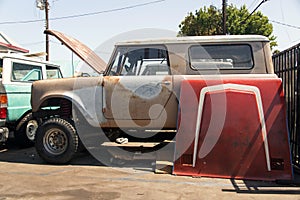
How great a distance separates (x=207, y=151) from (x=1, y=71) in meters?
4.99

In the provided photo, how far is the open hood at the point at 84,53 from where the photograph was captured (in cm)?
753

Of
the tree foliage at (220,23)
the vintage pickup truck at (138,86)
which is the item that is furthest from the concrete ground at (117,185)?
the tree foliage at (220,23)

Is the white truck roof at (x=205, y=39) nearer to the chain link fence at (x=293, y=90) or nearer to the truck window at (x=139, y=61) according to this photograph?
the truck window at (x=139, y=61)

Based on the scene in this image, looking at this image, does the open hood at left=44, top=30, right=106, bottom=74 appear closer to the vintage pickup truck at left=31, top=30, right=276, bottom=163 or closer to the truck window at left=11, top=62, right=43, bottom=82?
the truck window at left=11, top=62, right=43, bottom=82

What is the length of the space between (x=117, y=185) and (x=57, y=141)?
1944 millimetres

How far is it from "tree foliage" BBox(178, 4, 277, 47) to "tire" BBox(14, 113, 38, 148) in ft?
68.7

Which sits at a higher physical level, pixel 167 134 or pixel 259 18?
pixel 259 18

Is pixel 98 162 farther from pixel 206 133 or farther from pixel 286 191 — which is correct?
pixel 286 191

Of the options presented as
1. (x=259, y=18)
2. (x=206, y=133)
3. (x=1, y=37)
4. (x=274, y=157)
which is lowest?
(x=274, y=157)

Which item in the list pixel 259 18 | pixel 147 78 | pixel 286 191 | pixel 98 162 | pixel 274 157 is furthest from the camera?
pixel 259 18

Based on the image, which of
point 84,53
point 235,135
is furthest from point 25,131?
point 235,135

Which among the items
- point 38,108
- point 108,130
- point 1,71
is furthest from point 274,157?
point 1,71

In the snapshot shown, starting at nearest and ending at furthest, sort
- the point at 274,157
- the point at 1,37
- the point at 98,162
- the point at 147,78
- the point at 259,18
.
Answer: the point at 274,157 < the point at 147,78 < the point at 98,162 < the point at 1,37 < the point at 259,18

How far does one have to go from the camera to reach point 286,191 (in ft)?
14.1
